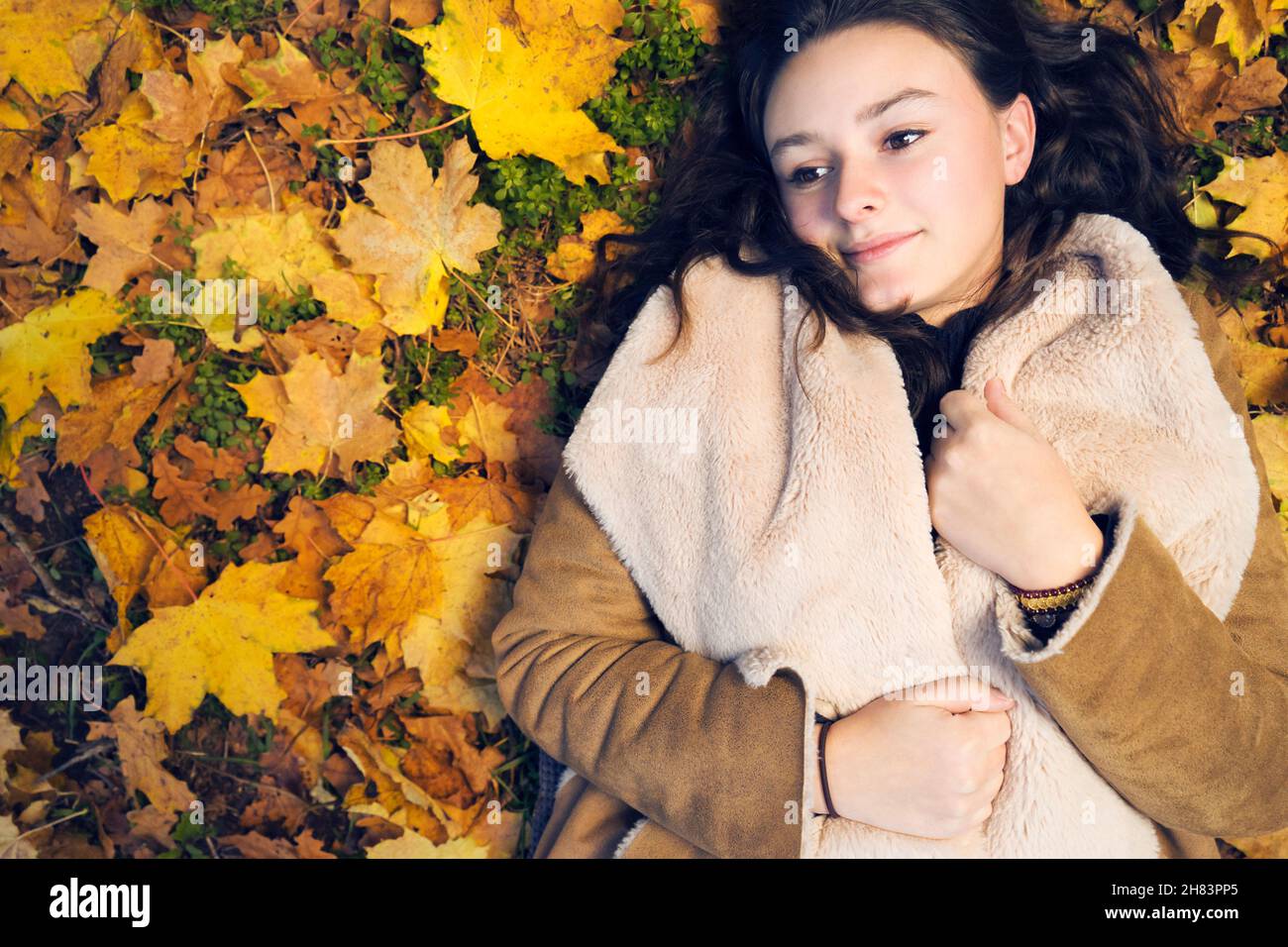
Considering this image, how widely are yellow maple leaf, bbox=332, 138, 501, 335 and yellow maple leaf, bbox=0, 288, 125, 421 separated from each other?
0.60 metres

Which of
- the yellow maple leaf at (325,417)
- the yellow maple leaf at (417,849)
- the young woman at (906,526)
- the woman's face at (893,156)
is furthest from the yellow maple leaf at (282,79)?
the yellow maple leaf at (417,849)

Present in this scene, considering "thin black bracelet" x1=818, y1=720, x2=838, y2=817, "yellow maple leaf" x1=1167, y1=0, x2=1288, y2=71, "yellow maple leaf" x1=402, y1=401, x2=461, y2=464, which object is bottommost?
"thin black bracelet" x1=818, y1=720, x2=838, y2=817

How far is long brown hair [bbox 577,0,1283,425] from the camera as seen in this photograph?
5.61ft

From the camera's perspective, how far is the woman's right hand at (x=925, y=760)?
1523 millimetres

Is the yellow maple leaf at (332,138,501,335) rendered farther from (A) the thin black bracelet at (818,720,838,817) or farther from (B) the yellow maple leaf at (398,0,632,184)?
(A) the thin black bracelet at (818,720,838,817)

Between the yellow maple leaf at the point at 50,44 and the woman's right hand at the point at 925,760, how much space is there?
2096 millimetres

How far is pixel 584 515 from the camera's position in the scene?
176 centimetres

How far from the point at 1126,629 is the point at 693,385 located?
840mm

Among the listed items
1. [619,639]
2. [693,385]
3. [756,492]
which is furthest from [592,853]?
[693,385]

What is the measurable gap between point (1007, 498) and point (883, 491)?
204 millimetres

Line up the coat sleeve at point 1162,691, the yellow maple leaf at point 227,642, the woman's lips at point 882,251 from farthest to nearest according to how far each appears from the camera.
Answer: the yellow maple leaf at point 227,642, the woman's lips at point 882,251, the coat sleeve at point 1162,691

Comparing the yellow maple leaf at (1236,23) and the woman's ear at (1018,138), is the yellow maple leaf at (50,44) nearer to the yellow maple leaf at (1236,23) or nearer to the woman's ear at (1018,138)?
the woman's ear at (1018,138)

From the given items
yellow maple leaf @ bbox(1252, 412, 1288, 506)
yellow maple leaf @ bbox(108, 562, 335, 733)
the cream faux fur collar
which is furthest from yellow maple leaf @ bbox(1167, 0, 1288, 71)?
yellow maple leaf @ bbox(108, 562, 335, 733)

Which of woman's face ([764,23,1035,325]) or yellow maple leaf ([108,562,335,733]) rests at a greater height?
woman's face ([764,23,1035,325])
